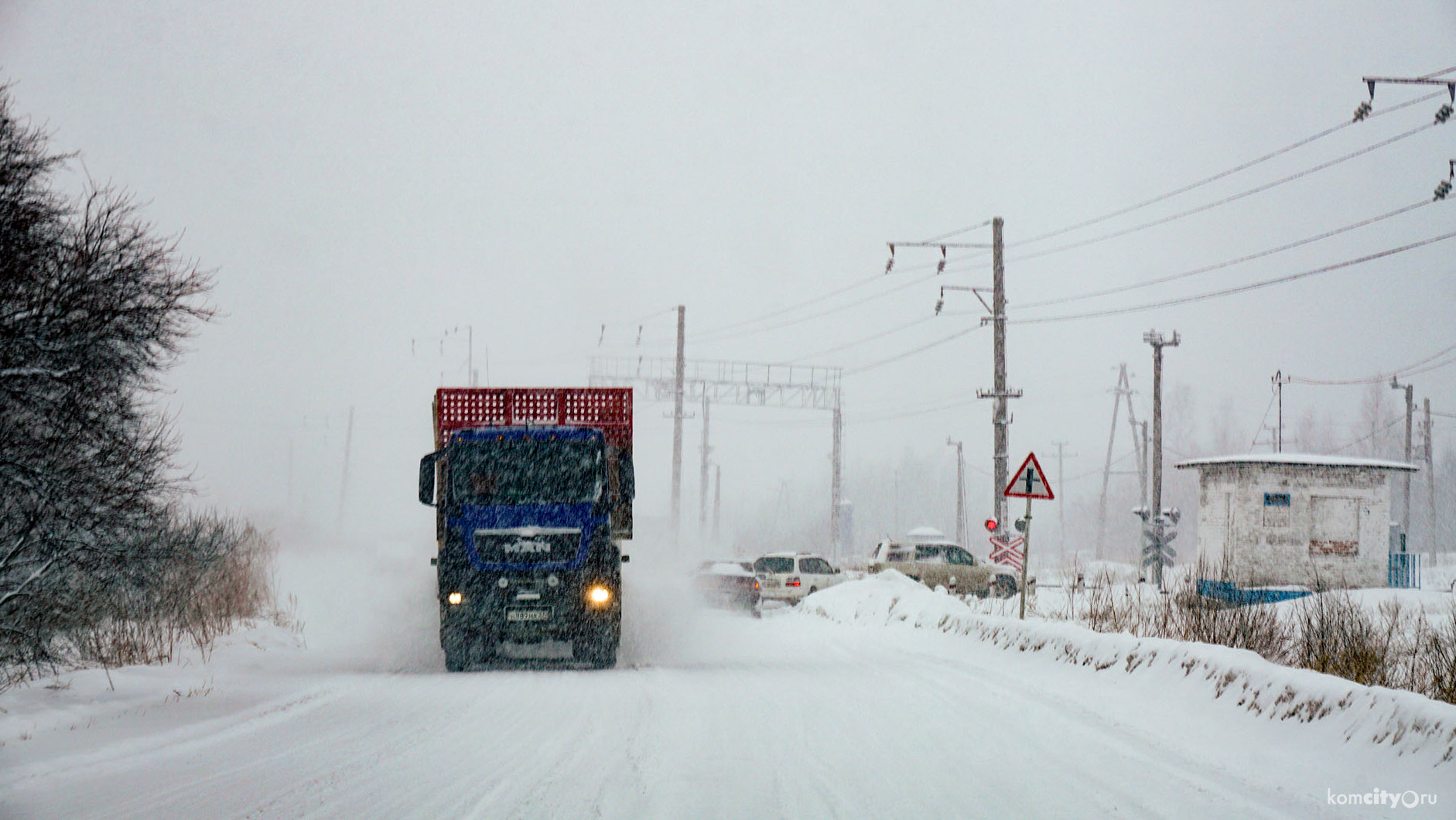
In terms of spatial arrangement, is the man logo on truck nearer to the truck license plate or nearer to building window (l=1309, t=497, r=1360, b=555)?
the truck license plate

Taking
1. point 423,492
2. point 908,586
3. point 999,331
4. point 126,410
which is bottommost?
point 908,586

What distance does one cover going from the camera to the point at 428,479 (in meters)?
14.5

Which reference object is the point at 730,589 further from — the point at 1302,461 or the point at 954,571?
the point at 1302,461

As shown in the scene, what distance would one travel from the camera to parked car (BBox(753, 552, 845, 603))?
32781mm

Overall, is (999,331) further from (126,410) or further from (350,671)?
(126,410)

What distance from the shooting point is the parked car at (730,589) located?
29000 mm

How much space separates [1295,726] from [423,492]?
399 inches

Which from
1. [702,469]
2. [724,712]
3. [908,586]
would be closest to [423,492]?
[724,712]

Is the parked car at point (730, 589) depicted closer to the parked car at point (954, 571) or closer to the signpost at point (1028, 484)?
the parked car at point (954, 571)

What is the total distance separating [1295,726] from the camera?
27.6 ft

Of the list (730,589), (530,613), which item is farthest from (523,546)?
(730,589)

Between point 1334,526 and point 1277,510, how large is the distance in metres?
1.62

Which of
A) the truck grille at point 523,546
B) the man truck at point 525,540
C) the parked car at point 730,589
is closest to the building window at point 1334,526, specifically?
the parked car at point 730,589
